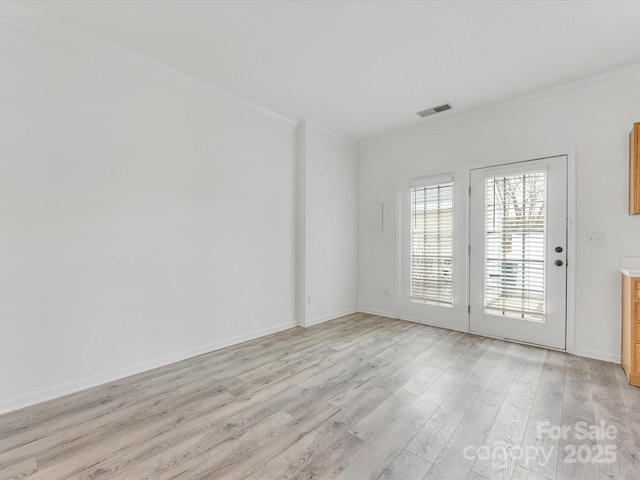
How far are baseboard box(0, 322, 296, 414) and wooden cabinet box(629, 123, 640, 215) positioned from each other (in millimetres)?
4002

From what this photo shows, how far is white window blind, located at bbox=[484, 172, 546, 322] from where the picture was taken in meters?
3.31

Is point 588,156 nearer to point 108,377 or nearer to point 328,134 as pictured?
point 328,134

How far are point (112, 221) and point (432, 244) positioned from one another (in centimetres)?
368

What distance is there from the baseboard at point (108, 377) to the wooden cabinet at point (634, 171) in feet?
13.1

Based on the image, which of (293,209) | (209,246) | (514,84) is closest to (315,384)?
(209,246)

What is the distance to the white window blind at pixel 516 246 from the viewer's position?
331cm

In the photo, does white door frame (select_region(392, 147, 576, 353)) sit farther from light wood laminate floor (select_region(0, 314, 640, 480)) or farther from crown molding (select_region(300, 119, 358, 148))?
crown molding (select_region(300, 119, 358, 148))

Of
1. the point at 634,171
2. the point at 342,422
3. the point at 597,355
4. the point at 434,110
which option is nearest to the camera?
the point at 342,422

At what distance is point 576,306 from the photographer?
3.11 m

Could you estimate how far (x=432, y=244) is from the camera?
4184mm

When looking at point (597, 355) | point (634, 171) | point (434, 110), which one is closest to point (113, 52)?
point (434, 110)

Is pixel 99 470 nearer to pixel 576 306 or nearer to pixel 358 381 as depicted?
pixel 358 381

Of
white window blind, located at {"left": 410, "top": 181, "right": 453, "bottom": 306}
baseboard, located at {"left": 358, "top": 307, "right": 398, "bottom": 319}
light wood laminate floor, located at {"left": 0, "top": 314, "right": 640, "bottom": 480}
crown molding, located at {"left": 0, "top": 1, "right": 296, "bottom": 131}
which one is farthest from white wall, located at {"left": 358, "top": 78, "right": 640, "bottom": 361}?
crown molding, located at {"left": 0, "top": 1, "right": 296, "bottom": 131}

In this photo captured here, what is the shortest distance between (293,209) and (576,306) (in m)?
3.35
